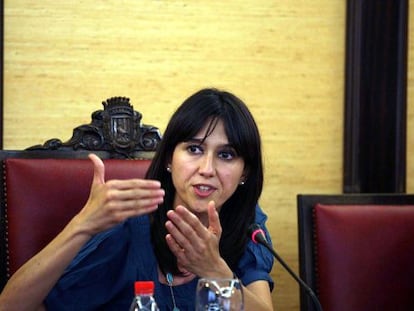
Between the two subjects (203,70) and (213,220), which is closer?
(213,220)

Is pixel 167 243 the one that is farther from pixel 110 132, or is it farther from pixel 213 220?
pixel 110 132

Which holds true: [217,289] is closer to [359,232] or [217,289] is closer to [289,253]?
[359,232]

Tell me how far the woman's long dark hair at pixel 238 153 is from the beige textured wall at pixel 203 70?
2.65 feet

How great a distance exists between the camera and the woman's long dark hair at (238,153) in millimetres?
1809

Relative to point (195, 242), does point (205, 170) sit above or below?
above

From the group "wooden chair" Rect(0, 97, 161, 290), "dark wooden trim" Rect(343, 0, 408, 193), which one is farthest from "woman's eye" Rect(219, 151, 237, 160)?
"dark wooden trim" Rect(343, 0, 408, 193)

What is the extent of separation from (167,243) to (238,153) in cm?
29

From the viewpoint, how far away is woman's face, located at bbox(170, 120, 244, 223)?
174 centimetres

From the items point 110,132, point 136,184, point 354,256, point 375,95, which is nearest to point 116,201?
point 136,184

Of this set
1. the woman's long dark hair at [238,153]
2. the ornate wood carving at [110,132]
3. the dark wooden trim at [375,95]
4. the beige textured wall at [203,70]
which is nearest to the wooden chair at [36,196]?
the ornate wood carving at [110,132]

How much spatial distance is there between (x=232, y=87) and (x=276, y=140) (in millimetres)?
250

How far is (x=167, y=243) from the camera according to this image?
1.69 metres

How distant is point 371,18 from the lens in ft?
9.12

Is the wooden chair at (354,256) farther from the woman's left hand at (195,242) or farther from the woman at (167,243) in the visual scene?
the woman's left hand at (195,242)
